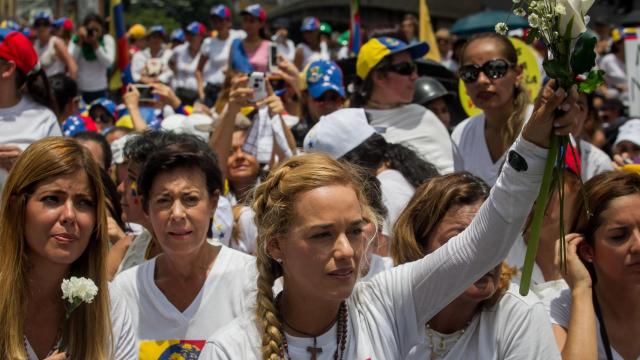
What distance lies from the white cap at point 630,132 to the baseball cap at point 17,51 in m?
4.21

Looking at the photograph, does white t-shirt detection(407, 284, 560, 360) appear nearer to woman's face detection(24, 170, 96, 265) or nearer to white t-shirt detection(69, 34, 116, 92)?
woman's face detection(24, 170, 96, 265)

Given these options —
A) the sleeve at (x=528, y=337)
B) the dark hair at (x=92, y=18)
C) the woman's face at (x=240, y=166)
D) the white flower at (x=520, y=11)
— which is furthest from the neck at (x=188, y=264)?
the dark hair at (x=92, y=18)

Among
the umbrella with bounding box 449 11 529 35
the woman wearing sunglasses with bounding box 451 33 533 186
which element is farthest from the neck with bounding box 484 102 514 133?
the umbrella with bounding box 449 11 529 35

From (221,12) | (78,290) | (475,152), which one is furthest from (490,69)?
(221,12)

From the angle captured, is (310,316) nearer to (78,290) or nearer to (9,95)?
(78,290)

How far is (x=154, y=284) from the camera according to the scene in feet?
12.7

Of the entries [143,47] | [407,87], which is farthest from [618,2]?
[407,87]

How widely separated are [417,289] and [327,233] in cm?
34

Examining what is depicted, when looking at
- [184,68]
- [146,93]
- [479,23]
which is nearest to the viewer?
[146,93]

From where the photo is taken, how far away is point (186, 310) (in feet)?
12.4

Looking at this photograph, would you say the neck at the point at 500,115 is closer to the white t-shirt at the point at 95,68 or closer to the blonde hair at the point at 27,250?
the blonde hair at the point at 27,250

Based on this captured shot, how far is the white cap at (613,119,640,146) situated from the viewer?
6.55 meters

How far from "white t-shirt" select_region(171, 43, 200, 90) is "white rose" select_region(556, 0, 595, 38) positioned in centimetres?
1056

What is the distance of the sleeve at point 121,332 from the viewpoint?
3.40 m
